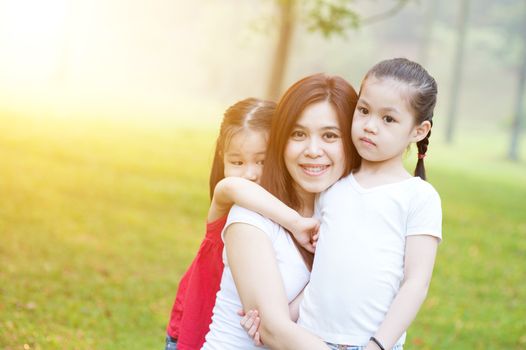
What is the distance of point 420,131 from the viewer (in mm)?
3066

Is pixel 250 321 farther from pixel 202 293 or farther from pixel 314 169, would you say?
pixel 314 169

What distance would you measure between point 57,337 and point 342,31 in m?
6.92

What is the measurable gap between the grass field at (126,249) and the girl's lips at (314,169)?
998mm

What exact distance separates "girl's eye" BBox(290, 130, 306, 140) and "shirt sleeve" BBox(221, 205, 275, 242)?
351 millimetres

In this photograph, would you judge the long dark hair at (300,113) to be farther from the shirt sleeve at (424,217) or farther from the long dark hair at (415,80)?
the shirt sleeve at (424,217)

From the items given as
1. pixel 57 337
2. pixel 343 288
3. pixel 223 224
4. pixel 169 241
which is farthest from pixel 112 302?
pixel 343 288

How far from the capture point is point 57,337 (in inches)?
230

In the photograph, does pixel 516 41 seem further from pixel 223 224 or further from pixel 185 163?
pixel 223 224

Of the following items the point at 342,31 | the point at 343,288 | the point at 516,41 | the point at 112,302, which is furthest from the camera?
the point at 516,41

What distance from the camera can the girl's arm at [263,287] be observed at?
2.90m

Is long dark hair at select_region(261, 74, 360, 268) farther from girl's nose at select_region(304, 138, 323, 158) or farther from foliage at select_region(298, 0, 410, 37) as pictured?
foliage at select_region(298, 0, 410, 37)

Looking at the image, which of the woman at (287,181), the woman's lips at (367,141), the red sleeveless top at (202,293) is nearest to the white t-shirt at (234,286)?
the woman at (287,181)

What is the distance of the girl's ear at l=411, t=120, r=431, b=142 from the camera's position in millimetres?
3043

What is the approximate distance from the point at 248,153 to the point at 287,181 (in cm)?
25
